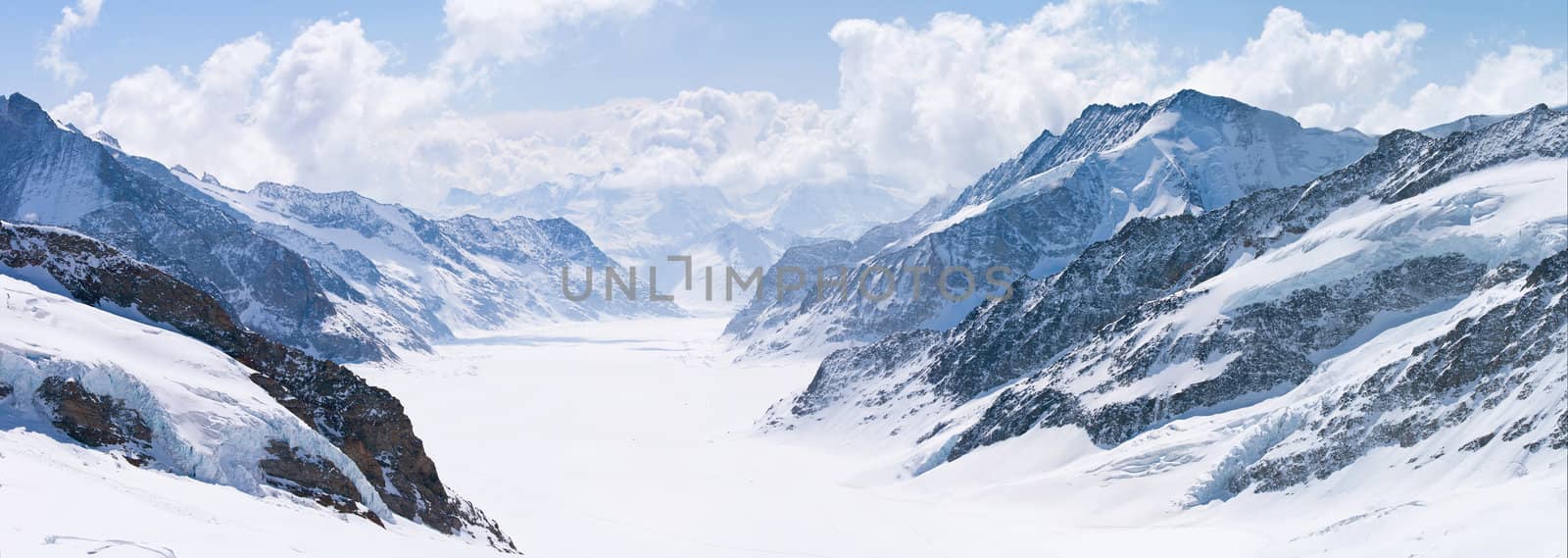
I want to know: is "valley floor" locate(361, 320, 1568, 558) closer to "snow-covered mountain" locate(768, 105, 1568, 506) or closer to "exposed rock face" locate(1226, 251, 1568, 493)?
"snow-covered mountain" locate(768, 105, 1568, 506)

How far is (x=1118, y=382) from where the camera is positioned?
119312mm

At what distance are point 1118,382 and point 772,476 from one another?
4927 centimetres

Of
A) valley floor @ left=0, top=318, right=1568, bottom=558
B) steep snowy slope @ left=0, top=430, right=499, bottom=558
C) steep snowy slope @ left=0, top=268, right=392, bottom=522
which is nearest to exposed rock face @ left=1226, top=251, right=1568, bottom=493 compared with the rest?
valley floor @ left=0, top=318, right=1568, bottom=558

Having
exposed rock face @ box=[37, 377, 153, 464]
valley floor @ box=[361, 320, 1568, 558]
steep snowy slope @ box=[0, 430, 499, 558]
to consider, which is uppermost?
exposed rock face @ box=[37, 377, 153, 464]

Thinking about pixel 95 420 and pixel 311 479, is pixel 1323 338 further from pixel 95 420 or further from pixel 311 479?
pixel 95 420

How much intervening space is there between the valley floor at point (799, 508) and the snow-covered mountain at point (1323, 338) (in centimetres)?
314

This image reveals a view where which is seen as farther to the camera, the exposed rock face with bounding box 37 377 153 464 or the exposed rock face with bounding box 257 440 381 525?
A: the exposed rock face with bounding box 257 440 381 525

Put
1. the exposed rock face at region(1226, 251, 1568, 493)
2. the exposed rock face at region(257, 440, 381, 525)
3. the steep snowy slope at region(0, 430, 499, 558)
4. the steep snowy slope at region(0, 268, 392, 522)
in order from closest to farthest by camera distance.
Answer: the steep snowy slope at region(0, 430, 499, 558) → the steep snowy slope at region(0, 268, 392, 522) → the exposed rock face at region(257, 440, 381, 525) → the exposed rock face at region(1226, 251, 1568, 493)

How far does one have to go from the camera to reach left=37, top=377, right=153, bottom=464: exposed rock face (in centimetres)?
4900

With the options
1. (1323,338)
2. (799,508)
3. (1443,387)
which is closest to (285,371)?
(799,508)

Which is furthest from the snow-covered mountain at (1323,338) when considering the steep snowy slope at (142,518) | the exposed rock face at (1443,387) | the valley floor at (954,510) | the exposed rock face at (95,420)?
the exposed rock face at (95,420)

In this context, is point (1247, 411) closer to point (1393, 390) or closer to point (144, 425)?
point (1393, 390)

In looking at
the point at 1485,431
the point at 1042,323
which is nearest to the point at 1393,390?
the point at 1485,431

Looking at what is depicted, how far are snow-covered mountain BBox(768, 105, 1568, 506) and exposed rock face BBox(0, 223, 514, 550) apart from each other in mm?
63147
